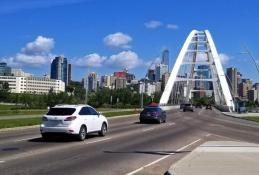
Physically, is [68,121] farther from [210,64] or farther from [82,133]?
[210,64]

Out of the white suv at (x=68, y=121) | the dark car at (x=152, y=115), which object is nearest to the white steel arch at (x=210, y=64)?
the dark car at (x=152, y=115)

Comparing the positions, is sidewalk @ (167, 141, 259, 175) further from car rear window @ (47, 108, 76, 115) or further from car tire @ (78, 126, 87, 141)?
car rear window @ (47, 108, 76, 115)

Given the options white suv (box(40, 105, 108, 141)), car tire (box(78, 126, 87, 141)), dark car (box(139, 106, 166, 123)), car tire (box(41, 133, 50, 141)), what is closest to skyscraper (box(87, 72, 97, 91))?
dark car (box(139, 106, 166, 123))

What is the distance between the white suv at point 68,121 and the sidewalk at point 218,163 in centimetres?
691

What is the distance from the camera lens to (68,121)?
24.6 metres

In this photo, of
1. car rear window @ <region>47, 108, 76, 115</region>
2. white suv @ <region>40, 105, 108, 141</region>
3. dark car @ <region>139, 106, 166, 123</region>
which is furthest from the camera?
dark car @ <region>139, 106, 166, 123</region>

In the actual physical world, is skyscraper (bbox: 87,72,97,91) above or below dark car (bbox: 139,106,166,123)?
above

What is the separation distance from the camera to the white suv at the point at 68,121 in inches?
964

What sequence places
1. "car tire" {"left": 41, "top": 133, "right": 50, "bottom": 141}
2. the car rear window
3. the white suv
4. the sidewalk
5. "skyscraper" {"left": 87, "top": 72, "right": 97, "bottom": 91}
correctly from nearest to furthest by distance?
the sidewalk, the white suv, "car tire" {"left": 41, "top": 133, "right": 50, "bottom": 141}, the car rear window, "skyscraper" {"left": 87, "top": 72, "right": 97, "bottom": 91}

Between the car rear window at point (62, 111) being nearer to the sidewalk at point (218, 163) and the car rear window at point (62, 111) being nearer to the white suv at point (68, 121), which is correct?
the white suv at point (68, 121)

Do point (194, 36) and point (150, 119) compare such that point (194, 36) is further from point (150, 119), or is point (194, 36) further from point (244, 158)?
point (244, 158)

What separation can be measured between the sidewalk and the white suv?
6906mm

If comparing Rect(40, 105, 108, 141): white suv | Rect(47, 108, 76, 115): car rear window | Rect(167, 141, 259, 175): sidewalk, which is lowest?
Rect(167, 141, 259, 175): sidewalk

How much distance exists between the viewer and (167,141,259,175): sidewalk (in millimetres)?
13367
